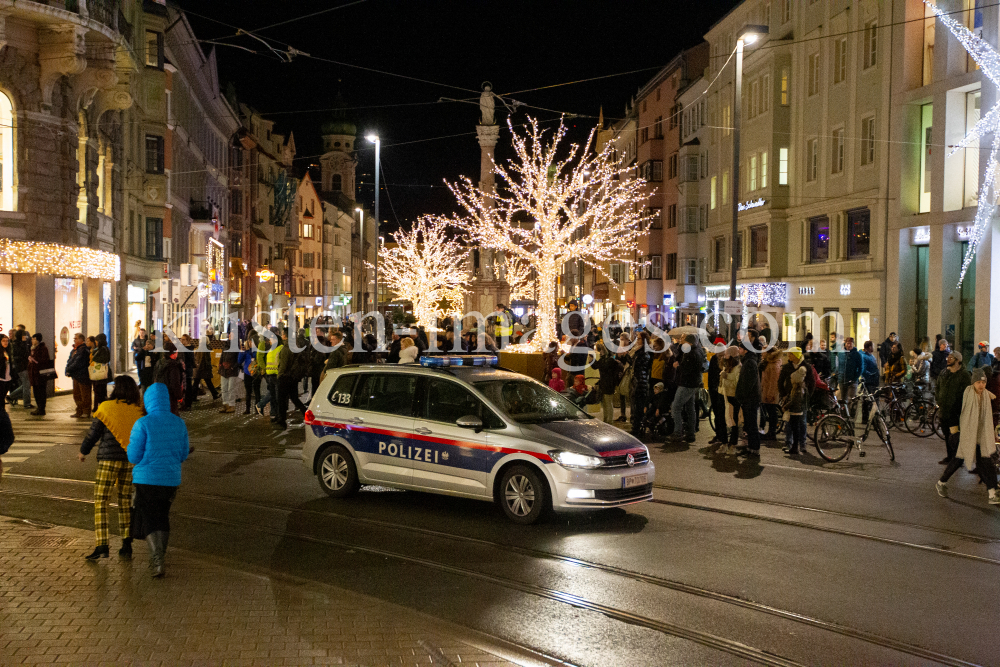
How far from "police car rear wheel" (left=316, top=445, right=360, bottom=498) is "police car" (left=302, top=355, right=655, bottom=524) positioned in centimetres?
1

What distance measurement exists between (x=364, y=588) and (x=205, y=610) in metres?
1.31

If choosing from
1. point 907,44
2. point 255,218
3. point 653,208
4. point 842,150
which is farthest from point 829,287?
point 255,218

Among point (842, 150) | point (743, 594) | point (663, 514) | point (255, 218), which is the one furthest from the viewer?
point (255, 218)

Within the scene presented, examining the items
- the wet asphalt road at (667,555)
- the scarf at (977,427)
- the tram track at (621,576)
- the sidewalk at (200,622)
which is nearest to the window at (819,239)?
the wet asphalt road at (667,555)

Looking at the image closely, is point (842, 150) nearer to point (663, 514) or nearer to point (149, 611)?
point (663, 514)

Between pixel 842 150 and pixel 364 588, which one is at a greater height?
pixel 842 150

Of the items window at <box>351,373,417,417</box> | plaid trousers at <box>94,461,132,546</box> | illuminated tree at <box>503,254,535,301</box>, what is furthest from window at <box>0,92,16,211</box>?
plaid trousers at <box>94,461,132,546</box>

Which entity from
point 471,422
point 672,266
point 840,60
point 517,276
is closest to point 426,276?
point 517,276

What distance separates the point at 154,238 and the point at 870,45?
90.8ft

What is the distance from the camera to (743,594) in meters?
7.81

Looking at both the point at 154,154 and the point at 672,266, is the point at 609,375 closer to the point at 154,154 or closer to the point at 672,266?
the point at 154,154

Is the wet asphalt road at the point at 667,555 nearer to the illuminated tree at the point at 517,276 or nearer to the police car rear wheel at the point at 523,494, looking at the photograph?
the police car rear wheel at the point at 523,494

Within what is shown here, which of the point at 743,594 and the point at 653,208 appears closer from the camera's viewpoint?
the point at 743,594

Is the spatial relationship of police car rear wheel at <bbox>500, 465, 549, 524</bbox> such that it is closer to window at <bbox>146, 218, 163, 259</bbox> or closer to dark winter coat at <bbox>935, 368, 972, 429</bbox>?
dark winter coat at <bbox>935, 368, 972, 429</bbox>
